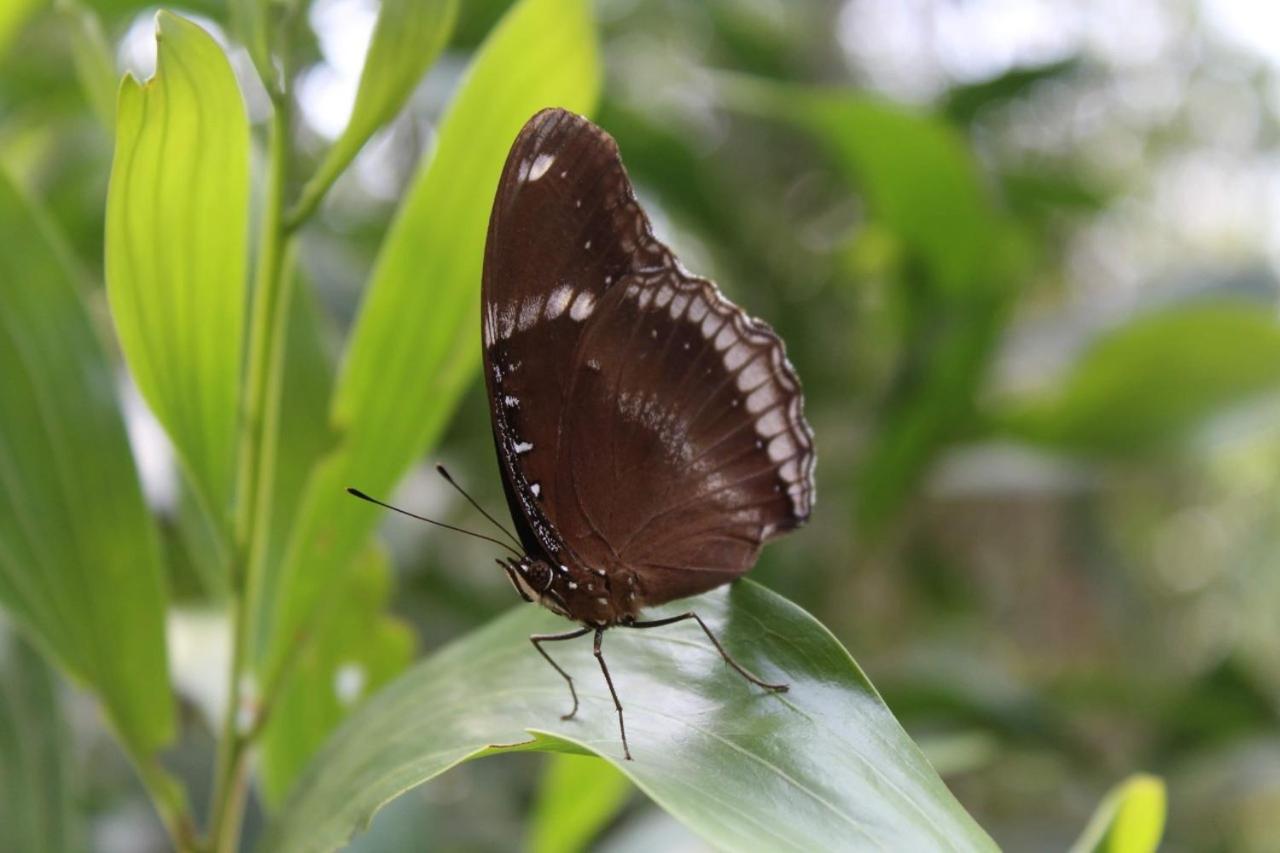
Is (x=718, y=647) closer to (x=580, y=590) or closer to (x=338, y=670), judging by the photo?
(x=580, y=590)

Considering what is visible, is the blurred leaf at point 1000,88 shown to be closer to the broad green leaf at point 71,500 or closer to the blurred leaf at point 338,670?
the blurred leaf at point 338,670

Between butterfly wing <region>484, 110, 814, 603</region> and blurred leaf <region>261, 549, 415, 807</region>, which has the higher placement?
butterfly wing <region>484, 110, 814, 603</region>

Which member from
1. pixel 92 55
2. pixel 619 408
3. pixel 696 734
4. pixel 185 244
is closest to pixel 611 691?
pixel 696 734

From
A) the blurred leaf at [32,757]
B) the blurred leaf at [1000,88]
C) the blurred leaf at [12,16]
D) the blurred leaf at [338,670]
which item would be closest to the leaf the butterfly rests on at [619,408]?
the blurred leaf at [338,670]

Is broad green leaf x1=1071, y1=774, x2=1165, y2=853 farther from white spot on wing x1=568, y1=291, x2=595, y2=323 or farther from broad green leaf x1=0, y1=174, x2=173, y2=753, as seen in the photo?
broad green leaf x1=0, y1=174, x2=173, y2=753

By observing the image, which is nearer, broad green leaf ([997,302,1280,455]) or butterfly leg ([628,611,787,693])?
butterfly leg ([628,611,787,693])

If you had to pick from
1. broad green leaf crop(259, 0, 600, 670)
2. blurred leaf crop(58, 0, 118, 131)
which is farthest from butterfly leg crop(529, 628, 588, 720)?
blurred leaf crop(58, 0, 118, 131)

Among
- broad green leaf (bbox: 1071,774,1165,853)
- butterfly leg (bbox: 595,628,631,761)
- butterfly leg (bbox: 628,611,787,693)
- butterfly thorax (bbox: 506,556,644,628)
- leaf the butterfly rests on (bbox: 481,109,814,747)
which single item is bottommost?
broad green leaf (bbox: 1071,774,1165,853)
